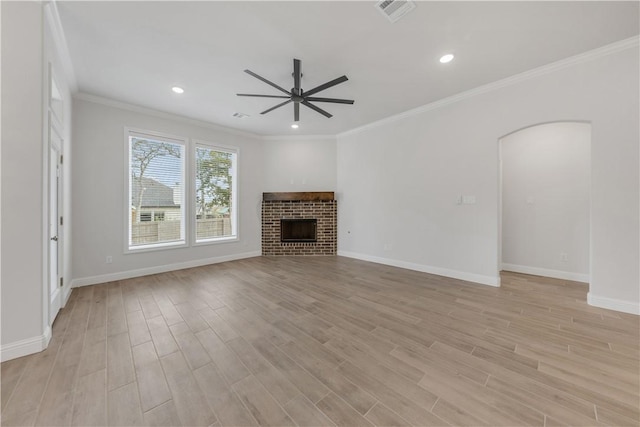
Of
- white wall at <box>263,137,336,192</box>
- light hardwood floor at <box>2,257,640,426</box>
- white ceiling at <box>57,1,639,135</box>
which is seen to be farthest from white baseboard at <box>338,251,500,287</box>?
white ceiling at <box>57,1,639,135</box>

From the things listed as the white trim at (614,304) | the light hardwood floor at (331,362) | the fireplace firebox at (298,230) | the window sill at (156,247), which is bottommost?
the light hardwood floor at (331,362)

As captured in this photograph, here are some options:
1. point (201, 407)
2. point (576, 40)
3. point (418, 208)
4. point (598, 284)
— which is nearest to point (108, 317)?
point (201, 407)

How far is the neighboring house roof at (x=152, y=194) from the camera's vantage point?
13.6 ft

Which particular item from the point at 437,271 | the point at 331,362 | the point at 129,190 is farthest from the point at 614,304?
the point at 129,190

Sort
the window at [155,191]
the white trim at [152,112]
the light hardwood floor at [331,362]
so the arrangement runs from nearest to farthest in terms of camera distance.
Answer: the light hardwood floor at [331,362] → the white trim at [152,112] → the window at [155,191]

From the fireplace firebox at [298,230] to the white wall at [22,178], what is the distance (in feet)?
13.6

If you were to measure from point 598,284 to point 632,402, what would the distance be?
6.39 ft

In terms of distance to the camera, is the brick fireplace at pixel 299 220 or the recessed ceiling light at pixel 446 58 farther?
the brick fireplace at pixel 299 220

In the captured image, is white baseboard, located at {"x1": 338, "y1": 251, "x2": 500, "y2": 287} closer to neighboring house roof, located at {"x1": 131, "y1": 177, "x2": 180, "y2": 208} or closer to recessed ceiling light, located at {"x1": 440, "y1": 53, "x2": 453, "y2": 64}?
recessed ceiling light, located at {"x1": 440, "y1": 53, "x2": 453, "y2": 64}

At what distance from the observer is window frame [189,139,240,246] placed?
4.70m

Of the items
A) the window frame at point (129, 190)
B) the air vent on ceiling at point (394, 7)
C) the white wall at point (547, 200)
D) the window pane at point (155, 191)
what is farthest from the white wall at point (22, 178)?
the white wall at point (547, 200)

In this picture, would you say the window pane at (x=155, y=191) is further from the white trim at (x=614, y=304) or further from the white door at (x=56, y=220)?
the white trim at (x=614, y=304)

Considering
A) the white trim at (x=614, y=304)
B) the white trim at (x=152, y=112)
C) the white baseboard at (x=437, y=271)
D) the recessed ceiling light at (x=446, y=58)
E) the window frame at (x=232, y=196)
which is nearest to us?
the white trim at (x=614, y=304)

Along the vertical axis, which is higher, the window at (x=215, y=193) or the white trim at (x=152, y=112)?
the white trim at (x=152, y=112)
